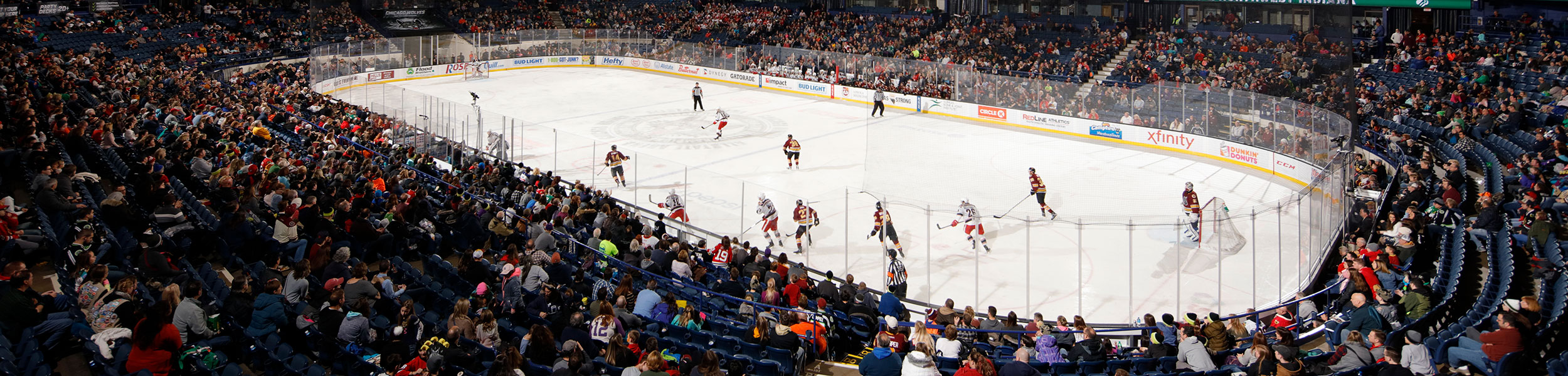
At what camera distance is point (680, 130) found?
30.0 metres

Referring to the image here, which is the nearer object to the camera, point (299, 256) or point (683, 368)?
point (683, 368)

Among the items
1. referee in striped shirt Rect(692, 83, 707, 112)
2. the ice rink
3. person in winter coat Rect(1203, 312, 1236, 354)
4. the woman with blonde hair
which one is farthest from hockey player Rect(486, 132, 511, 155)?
person in winter coat Rect(1203, 312, 1236, 354)

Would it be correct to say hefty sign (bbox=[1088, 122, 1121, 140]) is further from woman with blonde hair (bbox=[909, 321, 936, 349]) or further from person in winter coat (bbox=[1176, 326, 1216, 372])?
woman with blonde hair (bbox=[909, 321, 936, 349])

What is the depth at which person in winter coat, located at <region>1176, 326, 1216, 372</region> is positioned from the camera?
30.6ft

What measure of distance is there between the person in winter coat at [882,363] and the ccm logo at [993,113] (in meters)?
22.8

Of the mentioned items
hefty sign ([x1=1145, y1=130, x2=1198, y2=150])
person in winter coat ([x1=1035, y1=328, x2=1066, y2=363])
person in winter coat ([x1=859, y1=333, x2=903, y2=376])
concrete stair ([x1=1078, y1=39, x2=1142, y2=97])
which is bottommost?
person in winter coat ([x1=1035, y1=328, x2=1066, y2=363])

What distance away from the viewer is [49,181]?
10.7m

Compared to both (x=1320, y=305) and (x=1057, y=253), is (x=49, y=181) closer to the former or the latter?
(x=1057, y=253)

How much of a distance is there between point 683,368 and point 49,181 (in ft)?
24.9

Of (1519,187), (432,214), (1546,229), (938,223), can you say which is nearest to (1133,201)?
(938,223)

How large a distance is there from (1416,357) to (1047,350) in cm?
315

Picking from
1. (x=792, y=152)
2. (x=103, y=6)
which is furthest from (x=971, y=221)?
(x=103, y=6)

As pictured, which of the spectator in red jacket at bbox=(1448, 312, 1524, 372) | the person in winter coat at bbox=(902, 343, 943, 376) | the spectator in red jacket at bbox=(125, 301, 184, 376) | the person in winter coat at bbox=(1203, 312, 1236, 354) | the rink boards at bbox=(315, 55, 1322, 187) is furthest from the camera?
the rink boards at bbox=(315, 55, 1322, 187)

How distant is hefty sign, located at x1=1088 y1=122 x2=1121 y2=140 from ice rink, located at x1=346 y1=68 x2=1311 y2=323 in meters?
0.34
